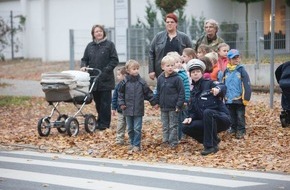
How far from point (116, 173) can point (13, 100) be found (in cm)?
1330

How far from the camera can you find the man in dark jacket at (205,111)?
12.9 m

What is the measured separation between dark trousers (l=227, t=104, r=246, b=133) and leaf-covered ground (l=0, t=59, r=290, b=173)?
227 mm

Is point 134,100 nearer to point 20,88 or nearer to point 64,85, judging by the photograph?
point 64,85

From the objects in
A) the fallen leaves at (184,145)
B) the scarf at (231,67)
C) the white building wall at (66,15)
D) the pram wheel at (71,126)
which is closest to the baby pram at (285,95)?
the fallen leaves at (184,145)

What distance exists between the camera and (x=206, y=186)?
9.95 m

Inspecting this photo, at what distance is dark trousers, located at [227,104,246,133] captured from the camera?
14.4 metres

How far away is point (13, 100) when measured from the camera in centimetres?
2395

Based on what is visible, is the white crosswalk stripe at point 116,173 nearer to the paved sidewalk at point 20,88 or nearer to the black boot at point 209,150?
the black boot at point 209,150

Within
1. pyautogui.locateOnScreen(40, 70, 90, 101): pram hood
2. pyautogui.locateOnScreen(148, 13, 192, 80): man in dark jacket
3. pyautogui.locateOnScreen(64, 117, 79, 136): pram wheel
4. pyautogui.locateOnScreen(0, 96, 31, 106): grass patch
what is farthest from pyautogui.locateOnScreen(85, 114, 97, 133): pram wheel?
pyautogui.locateOnScreen(0, 96, 31, 106): grass patch

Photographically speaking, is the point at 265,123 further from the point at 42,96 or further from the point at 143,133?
the point at 42,96

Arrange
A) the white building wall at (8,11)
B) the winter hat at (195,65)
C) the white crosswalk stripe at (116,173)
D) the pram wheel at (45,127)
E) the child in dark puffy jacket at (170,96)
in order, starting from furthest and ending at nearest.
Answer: the white building wall at (8,11), the pram wheel at (45,127), the child in dark puffy jacket at (170,96), the winter hat at (195,65), the white crosswalk stripe at (116,173)

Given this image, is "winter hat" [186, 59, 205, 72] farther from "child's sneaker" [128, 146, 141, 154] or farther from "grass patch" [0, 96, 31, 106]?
"grass patch" [0, 96, 31, 106]

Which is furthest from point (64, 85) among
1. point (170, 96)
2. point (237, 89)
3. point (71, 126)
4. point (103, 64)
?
point (237, 89)

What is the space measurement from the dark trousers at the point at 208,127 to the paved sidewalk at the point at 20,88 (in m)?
12.8
